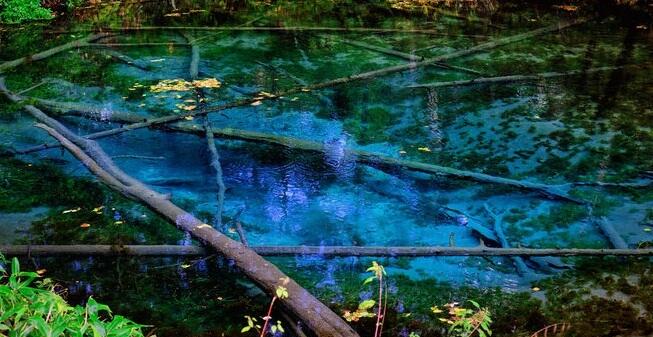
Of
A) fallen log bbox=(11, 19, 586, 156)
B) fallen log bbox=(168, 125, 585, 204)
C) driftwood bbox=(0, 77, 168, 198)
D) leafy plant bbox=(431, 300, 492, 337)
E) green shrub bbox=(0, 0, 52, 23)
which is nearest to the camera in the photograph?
leafy plant bbox=(431, 300, 492, 337)

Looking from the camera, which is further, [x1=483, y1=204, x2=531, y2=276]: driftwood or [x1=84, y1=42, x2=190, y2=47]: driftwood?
[x1=84, y1=42, x2=190, y2=47]: driftwood

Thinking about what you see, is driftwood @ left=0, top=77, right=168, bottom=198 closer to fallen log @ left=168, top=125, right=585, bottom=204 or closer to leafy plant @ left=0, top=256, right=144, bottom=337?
fallen log @ left=168, top=125, right=585, bottom=204

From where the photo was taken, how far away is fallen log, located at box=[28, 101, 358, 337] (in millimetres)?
3389

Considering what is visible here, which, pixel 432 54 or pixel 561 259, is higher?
pixel 432 54

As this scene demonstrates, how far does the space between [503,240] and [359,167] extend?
2.06m

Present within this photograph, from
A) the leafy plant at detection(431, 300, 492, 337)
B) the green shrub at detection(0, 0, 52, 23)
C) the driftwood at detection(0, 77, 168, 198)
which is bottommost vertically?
the leafy plant at detection(431, 300, 492, 337)

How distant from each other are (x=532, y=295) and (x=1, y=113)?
737 cm

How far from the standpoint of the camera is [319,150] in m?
6.71

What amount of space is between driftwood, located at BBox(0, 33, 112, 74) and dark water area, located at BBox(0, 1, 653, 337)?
0.10 metres

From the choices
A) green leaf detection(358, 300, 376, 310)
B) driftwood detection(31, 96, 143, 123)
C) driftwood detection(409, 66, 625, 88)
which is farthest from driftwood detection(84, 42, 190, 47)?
green leaf detection(358, 300, 376, 310)

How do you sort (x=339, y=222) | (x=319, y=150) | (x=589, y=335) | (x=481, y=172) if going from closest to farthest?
(x=589, y=335) → (x=339, y=222) → (x=481, y=172) → (x=319, y=150)

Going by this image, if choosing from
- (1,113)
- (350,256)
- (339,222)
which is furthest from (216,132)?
(1,113)

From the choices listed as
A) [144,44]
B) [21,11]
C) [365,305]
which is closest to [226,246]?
[365,305]

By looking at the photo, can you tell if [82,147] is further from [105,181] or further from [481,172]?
[481,172]
